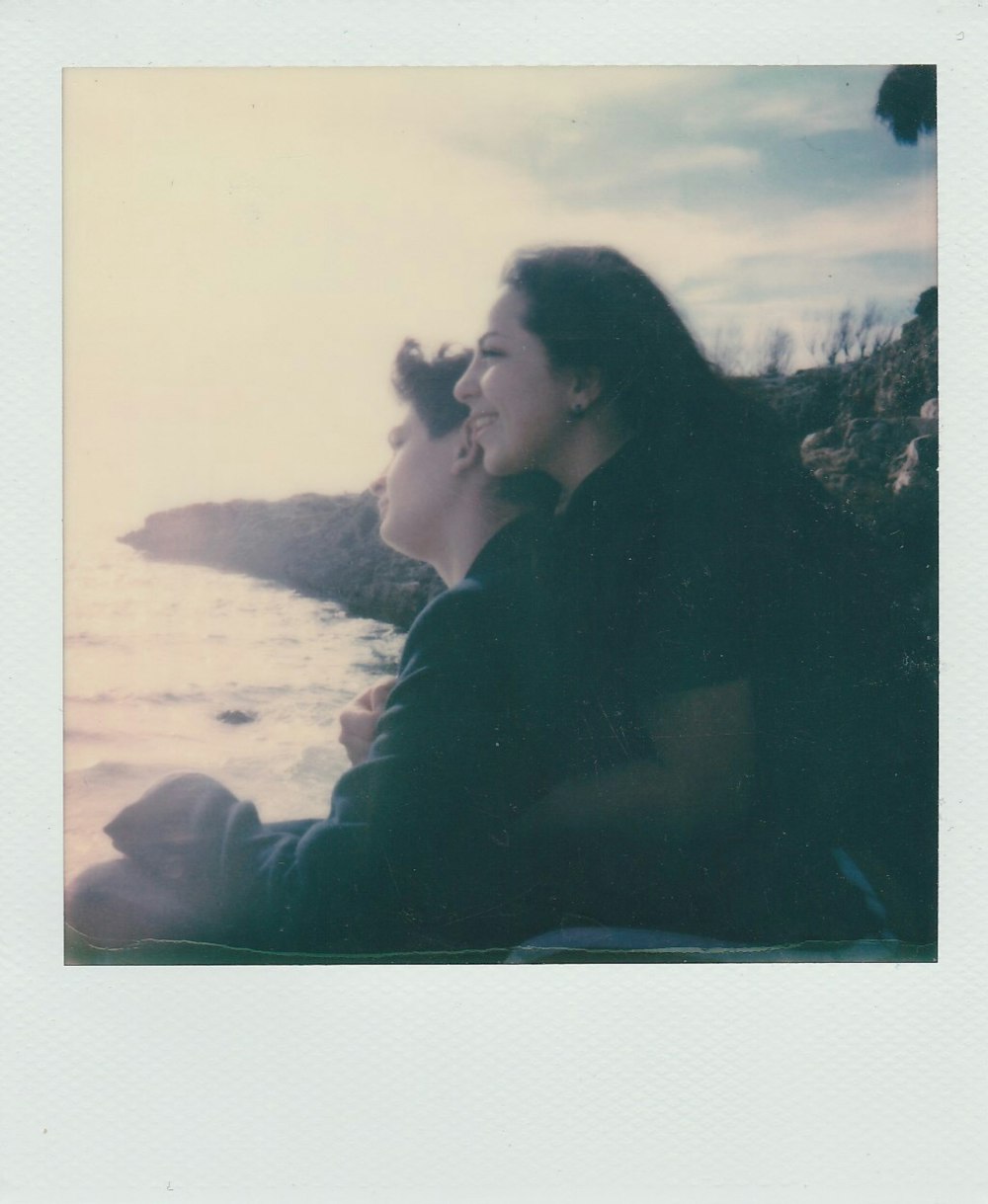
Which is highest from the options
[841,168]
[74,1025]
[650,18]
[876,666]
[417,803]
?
[650,18]

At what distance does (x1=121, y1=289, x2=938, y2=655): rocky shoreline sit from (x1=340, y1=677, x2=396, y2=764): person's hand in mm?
120

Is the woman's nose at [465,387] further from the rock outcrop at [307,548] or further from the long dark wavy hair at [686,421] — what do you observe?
the rock outcrop at [307,548]

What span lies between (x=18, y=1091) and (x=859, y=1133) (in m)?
1.42

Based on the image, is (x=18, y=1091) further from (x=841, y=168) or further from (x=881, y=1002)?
(x=841, y=168)

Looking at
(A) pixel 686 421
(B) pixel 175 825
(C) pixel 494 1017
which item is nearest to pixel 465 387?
(A) pixel 686 421

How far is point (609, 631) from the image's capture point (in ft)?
6.45

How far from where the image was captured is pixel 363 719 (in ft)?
6.53

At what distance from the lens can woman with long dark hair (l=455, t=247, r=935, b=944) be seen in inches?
77.1

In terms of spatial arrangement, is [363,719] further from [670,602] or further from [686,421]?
[686,421]

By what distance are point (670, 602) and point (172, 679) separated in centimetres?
86

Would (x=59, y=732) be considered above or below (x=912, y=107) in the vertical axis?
below

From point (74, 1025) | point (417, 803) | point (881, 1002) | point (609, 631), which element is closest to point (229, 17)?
point (609, 631)

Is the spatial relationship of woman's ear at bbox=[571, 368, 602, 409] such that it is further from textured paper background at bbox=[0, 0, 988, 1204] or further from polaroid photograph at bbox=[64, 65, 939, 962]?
textured paper background at bbox=[0, 0, 988, 1204]

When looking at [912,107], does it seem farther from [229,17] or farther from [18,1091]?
[18,1091]
